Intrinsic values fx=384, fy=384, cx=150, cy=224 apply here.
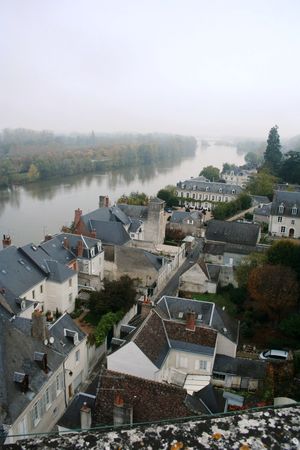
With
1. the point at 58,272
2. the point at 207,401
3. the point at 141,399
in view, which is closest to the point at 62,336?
the point at 141,399

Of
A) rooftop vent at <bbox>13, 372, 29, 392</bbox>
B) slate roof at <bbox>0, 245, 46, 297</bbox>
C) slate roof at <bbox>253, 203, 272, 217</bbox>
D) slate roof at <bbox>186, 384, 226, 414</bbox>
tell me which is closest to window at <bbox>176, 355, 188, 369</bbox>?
slate roof at <bbox>186, 384, 226, 414</bbox>

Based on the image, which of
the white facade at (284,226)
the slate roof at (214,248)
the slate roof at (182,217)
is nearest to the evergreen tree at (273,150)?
the slate roof at (182,217)

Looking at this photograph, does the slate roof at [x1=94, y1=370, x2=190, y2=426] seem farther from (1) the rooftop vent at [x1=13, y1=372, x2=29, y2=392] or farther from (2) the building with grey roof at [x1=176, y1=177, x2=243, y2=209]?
(2) the building with grey roof at [x1=176, y1=177, x2=243, y2=209]

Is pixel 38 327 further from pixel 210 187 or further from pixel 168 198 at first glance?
pixel 210 187

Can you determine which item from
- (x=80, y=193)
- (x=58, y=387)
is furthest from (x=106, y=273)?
(x=80, y=193)

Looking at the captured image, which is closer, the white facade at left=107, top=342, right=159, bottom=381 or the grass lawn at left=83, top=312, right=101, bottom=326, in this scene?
the white facade at left=107, top=342, right=159, bottom=381

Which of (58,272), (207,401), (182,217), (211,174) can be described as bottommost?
(207,401)
